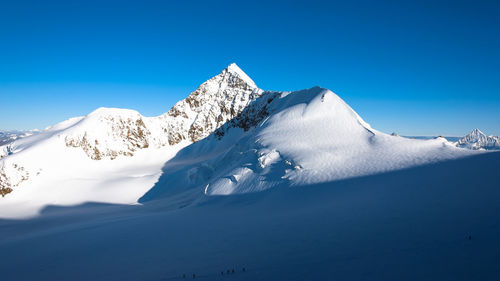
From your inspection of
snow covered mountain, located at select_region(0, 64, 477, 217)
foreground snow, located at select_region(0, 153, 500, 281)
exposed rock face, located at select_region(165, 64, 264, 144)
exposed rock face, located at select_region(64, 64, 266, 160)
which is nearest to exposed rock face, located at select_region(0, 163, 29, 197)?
snow covered mountain, located at select_region(0, 64, 477, 217)

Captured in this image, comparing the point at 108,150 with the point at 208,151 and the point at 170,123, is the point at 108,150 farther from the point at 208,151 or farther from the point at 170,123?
the point at 208,151

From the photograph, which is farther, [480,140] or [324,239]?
[480,140]

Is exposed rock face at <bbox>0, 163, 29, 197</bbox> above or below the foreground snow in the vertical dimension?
above

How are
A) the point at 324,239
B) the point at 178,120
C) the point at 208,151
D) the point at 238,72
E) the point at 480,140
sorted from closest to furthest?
the point at 324,239 → the point at 208,151 → the point at 178,120 → the point at 238,72 → the point at 480,140

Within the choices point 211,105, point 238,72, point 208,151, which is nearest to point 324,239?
point 208,151

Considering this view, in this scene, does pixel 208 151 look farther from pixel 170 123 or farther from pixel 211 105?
pixel 170 123

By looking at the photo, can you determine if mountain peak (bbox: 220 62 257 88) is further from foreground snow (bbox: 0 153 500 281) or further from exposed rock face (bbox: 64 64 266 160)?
foreground snow (bbox: 0 153 500 281)

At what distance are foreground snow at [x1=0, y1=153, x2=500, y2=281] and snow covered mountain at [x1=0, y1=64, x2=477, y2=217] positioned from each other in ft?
18.5

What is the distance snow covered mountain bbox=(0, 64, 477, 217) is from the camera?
2833 cm

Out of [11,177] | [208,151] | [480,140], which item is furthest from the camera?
[480,140]

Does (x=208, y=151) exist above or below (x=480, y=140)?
below

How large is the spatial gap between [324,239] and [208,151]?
2849 inches

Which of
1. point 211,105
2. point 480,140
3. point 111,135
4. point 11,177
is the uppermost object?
point 211,105

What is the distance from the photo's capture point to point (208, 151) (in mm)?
82250
